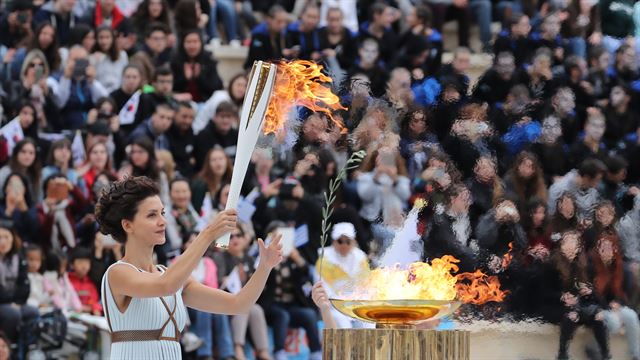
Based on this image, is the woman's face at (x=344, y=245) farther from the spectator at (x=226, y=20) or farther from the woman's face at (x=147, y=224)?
the woman's face at (x=147, y=224)

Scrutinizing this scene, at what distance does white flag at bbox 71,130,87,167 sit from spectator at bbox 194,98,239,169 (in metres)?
1.08

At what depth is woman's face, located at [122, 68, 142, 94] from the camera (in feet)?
43.9

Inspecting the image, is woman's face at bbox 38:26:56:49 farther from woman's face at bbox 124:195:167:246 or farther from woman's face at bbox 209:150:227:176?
woman's face at bbox 124:195:167:246

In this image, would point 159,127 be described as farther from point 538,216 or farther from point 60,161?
point 538,216

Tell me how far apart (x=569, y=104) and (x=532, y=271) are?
404 centimetres

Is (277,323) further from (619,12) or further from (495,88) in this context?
(619,12)

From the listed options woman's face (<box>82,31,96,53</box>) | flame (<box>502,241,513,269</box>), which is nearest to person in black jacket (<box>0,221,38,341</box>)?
woman's face (<box>82,31,96,53</box>)

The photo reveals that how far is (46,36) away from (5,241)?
3043 mm

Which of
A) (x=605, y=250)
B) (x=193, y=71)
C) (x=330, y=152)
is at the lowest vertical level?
(x=605, y=250)

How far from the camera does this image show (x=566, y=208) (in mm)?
10773

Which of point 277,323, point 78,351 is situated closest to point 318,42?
point 277,323

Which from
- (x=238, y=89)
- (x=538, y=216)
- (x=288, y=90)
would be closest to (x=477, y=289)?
(x=288, y=90)

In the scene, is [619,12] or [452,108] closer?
[452,108]

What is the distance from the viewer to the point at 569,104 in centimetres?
1334
